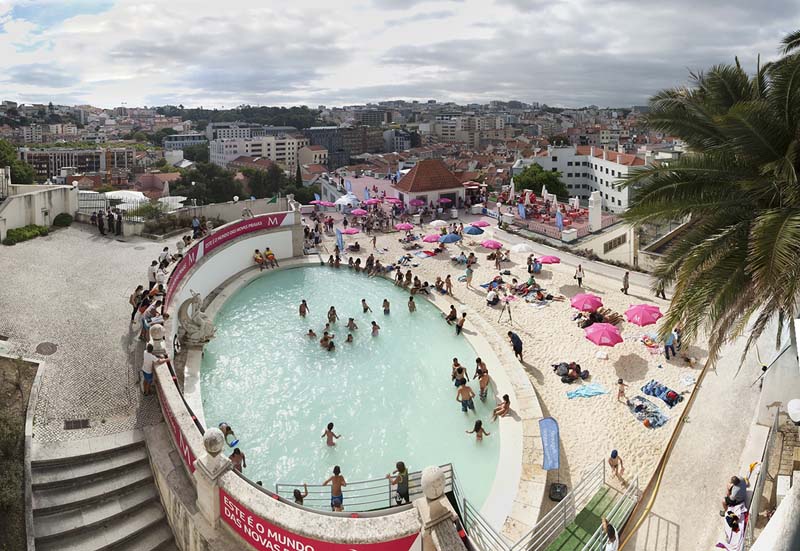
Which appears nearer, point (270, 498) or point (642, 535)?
point (270, 498)

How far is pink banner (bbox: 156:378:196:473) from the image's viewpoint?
27.2ft

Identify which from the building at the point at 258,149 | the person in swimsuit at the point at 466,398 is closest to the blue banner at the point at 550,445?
the person in swimsuit at the point at 466,398

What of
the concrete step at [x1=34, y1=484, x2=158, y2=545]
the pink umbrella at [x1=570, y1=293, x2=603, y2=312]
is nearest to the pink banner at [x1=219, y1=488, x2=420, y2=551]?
the concrete step at [x1=34, y1=484, x2=158, y2=545]

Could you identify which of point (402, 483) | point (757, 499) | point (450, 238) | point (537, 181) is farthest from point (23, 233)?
point (537, 181)

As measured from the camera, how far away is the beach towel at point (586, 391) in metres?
14.4

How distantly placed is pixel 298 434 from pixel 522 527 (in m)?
5.18

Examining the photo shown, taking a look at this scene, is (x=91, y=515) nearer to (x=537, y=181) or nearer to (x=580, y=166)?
(x=537, y=181)

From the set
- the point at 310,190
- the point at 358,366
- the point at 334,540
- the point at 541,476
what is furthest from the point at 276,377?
the point at 310,190

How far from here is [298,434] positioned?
12281 millimetres

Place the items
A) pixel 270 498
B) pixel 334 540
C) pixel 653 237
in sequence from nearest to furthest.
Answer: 1. pixel 334 540
2. pixel 270 498
3. pixel 653 237

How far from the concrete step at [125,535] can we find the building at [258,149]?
386 ft

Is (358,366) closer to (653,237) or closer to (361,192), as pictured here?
(653,237)

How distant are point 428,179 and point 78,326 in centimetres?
2869

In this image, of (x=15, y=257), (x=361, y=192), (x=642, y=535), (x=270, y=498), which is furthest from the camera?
(x=361, y=192)
